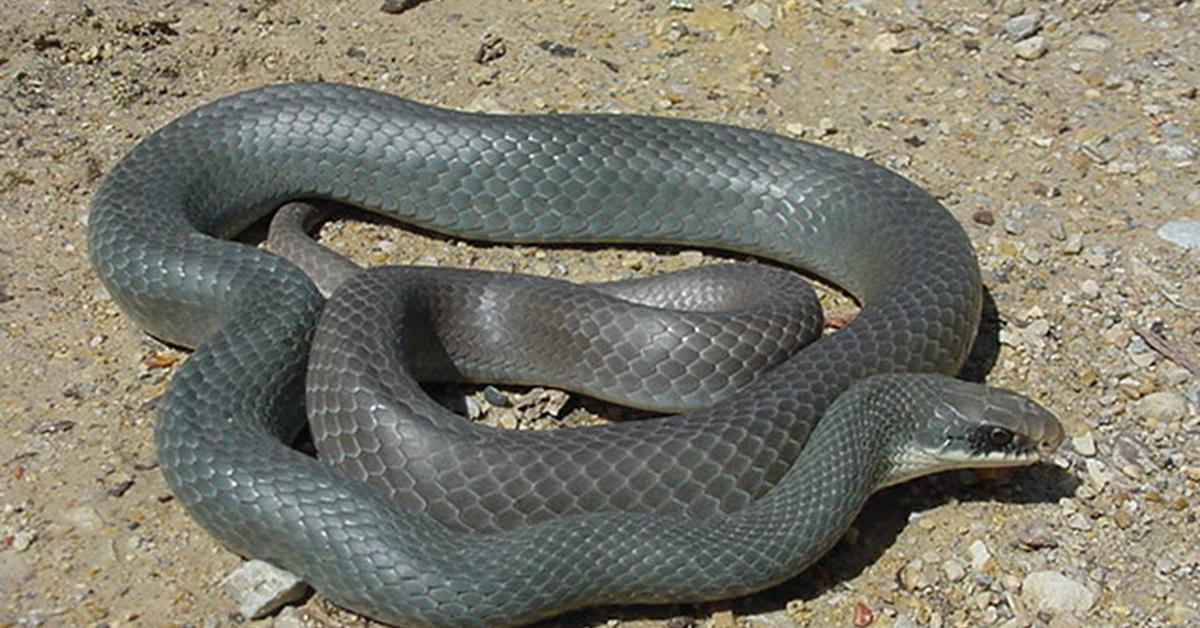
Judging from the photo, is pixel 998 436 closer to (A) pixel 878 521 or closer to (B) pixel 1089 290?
(A) pixel 878 521

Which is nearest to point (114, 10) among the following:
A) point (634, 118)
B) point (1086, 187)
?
point (634, 118)

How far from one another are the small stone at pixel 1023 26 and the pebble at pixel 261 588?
5.99m

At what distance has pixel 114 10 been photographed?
8.95m

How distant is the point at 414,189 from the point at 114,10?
2.76 m

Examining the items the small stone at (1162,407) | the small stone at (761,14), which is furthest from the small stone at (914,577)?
the small stone at (761,14)

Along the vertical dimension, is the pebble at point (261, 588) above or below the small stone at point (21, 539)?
below

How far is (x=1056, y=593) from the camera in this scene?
5.55 m

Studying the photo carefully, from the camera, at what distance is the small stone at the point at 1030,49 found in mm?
9125

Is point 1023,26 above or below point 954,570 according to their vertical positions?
above

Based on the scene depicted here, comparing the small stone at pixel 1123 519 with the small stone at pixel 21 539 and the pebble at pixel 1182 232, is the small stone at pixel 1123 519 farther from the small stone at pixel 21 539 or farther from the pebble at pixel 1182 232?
the small stone at pixel 21 539

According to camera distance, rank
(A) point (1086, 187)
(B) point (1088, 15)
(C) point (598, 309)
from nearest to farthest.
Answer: (C) point (598, 309) < (A) point (1086, 187) < (B) point (1088, 15)

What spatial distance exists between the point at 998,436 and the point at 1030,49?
13.3ft

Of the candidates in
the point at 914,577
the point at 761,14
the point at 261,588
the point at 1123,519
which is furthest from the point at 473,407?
the point at 761,14

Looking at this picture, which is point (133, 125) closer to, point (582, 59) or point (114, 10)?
point (114, 10)
